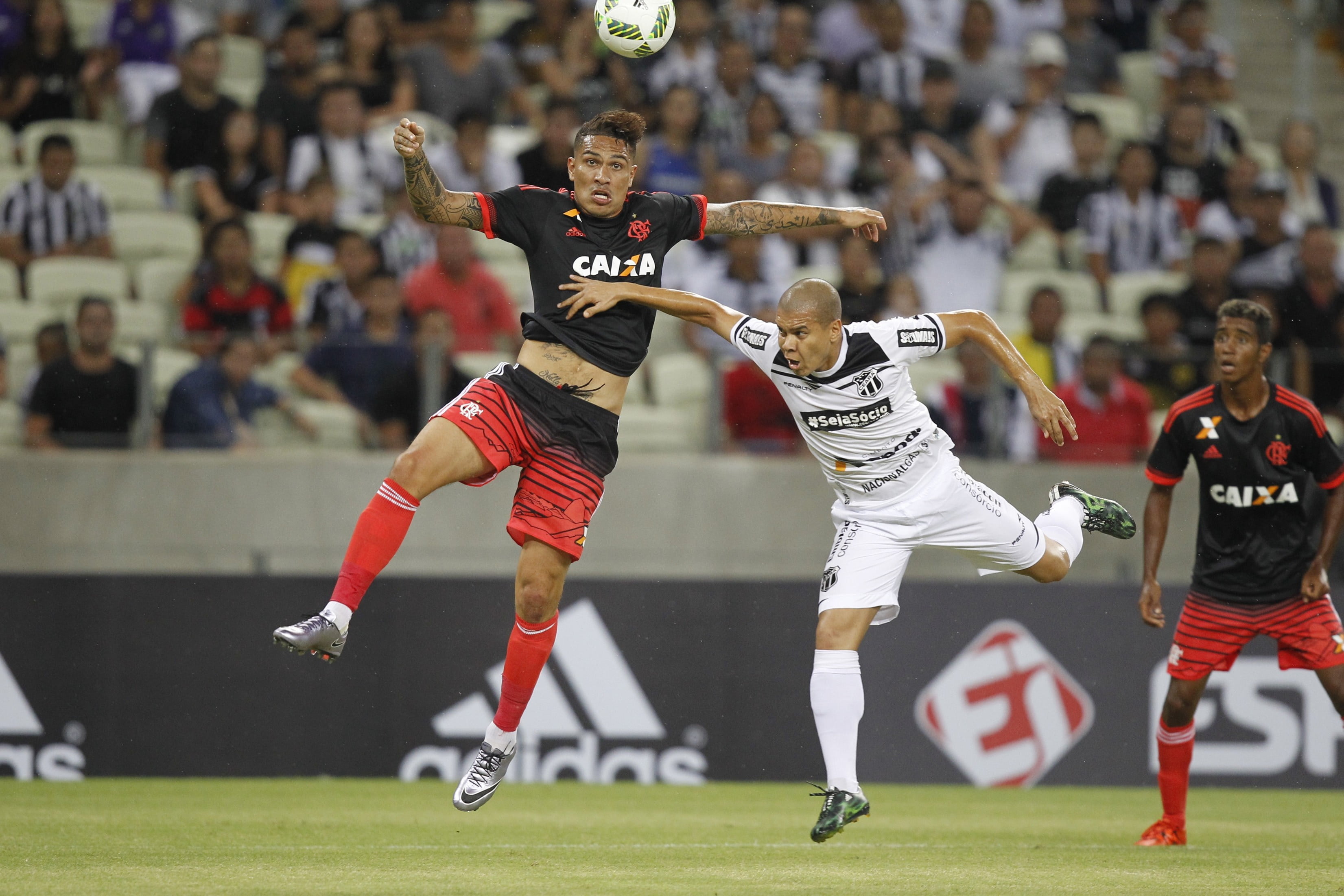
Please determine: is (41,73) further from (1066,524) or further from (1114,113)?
(1114,113)

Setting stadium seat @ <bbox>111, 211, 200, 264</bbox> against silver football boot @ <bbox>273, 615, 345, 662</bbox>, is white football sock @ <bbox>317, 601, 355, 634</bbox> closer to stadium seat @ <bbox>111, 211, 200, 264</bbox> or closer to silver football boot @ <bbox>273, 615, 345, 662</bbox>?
silver football boot @ <bbox>273, 615, 345, 662</bbox>

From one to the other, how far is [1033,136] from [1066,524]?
853 centimetres

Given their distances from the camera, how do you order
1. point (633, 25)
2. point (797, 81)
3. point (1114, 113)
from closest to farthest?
point (633, 25)
point (797, 81)
point (1114, 113)

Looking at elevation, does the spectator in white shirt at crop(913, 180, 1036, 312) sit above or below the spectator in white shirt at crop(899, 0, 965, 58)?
below

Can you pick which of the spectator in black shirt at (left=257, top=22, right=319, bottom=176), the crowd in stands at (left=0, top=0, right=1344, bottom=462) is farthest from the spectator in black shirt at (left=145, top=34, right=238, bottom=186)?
the spectator in black shirt at (left=257, top=22, right=319, bottom=176)

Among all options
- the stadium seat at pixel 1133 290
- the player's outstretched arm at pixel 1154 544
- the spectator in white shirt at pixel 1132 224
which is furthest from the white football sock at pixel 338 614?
the spectator in white shirt at pixel 1132 224

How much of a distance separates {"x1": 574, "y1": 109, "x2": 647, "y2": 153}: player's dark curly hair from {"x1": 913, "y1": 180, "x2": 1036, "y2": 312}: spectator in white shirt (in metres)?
6.91

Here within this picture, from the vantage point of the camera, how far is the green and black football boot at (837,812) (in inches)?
278

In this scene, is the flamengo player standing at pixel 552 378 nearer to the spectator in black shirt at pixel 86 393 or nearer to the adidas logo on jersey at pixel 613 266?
the adidas logo on jersey at pixel 613 266

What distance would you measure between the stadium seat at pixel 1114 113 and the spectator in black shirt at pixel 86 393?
9.98 metres

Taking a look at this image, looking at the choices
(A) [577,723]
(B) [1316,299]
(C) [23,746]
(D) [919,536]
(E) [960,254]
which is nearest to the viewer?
(D) [919,536]

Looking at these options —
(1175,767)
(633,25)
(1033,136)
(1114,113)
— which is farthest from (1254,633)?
(1114,113)

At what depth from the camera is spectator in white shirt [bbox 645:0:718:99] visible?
15.7m

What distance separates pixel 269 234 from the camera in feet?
46.2
